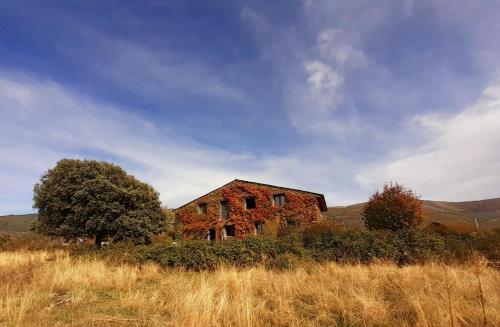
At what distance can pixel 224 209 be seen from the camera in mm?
37250

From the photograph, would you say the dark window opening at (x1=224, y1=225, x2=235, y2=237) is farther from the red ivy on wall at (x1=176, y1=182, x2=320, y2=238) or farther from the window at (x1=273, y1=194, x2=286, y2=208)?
the window at (x1=273, y1=194, x2=286, y2=208)

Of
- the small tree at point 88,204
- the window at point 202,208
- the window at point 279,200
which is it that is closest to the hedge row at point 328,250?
the small tree at point 88,204

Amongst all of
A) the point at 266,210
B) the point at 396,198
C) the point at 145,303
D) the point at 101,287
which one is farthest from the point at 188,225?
the point at 145,303

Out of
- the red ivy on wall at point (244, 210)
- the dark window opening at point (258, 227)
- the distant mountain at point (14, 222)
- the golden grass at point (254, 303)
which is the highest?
the distant mountain at point (14, 222)

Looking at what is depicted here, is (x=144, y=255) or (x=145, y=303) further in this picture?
(x=144, y=255)

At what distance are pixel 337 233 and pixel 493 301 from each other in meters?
10.9

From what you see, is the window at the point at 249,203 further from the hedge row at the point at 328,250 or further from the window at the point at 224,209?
the hedge row at the point at 328,250

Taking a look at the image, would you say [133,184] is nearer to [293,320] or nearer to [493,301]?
[293,320]

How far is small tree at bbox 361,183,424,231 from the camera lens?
27594 mm

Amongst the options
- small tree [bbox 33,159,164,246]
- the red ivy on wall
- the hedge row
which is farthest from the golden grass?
the red ivy on wall

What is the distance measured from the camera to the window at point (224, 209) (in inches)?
1457

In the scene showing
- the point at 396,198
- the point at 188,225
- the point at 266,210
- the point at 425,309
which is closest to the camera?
the point at 425,309

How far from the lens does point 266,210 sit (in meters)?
35.3

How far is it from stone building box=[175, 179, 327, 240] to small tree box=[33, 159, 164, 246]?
12.6 metres
